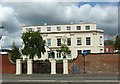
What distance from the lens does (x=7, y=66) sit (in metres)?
44.2

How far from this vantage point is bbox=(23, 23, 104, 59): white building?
8815cm

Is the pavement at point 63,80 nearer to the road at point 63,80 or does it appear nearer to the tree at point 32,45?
the road at point 63,80

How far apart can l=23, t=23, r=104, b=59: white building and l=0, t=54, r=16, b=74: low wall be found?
43547 mm

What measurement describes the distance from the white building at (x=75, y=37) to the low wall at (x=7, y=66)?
43547 millimetres

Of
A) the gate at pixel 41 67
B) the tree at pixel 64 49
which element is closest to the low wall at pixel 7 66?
the gate at pixel 41 67

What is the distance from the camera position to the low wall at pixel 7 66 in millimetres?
43781

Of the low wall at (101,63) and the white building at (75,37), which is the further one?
the white building at (75,37)

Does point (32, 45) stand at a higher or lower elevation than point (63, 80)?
higher

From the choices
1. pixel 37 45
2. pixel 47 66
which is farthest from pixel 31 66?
pixel 37 45

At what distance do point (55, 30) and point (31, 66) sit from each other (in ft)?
166

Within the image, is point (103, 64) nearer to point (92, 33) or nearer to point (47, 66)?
point (47, 66)

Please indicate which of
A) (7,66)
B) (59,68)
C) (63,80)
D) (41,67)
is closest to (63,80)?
(63,80)

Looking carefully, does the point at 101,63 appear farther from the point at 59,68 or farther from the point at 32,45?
the point at 32,45

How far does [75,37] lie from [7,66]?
157ft
